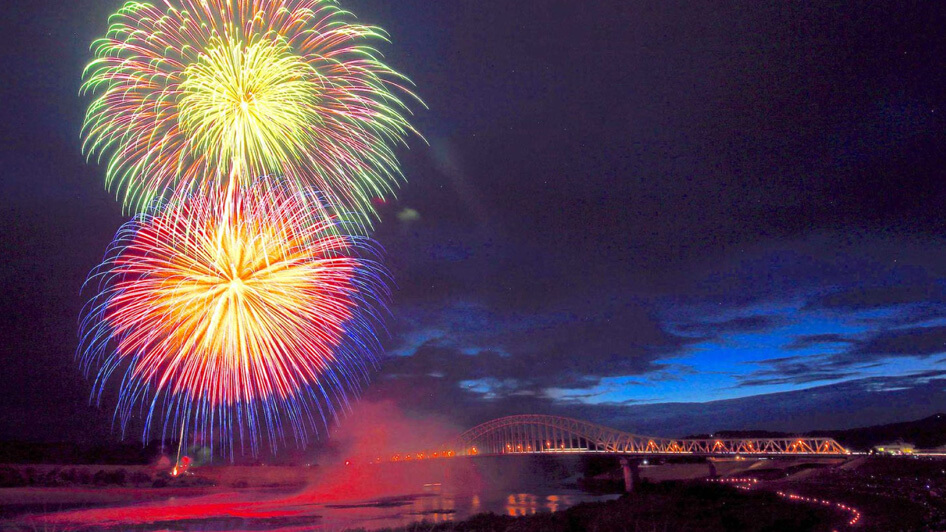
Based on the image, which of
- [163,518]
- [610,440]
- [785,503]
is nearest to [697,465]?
[610,440]

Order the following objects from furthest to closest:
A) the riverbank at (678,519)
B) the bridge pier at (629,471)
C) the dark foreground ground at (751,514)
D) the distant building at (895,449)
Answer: the bridge pier at (629,471) < the distant building at (895,449) < the riverbank at (678,519) < the dark foreground ground at (751,514)

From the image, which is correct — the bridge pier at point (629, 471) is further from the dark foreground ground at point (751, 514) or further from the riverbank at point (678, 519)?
the riverbank at point (678, 519)

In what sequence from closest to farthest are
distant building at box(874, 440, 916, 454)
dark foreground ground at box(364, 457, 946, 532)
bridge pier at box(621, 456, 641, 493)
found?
1. dark foreground ground at box(364, 457, 946, 532)
2. distant building at box(874, 440, 916, 454)
3. bridge pier at box(621, 456, 641, 493)

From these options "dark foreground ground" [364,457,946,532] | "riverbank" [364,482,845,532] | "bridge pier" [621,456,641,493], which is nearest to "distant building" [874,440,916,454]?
"dark foreground ground" [364,457,946,532]

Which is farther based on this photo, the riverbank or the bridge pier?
the bridge pier

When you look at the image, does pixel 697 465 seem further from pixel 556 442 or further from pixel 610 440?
pixel 556 442

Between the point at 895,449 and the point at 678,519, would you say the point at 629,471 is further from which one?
the point at 678,519

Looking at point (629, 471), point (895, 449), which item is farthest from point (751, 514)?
point (895, 449)

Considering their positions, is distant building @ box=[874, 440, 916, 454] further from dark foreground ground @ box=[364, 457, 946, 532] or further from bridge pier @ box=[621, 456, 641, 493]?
bridge pier @ box=[621, 456, 641, 493]

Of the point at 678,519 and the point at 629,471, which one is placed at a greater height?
the point at 678,519

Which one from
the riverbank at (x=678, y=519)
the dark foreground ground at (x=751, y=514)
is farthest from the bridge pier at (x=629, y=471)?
the riverbank at (x=678, y=519)

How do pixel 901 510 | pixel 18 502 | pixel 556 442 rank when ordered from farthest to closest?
1. pixel 556 442
2. pixel 18 502
3. pixel 901 510
